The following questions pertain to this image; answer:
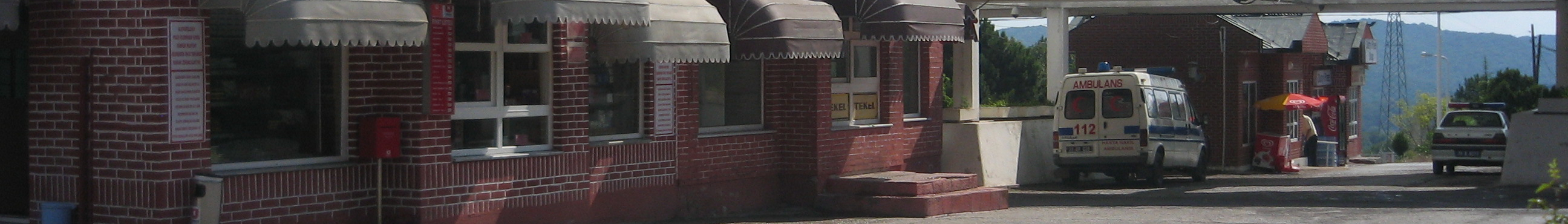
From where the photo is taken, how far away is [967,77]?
758 inches

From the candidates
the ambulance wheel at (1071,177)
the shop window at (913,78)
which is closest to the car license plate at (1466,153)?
the ambulance wheel at (1071,177)

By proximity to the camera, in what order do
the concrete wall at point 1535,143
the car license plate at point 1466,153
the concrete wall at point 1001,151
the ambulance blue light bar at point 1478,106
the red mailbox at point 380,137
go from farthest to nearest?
the ambulance blue light bar at point 1478,106
the car license plate at point 1466,153
the concrete wall at point 1535,143
the concrete wall at point 1001,151
the red mailbox at point 380,137

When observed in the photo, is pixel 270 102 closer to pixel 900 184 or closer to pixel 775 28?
pixel 775 28

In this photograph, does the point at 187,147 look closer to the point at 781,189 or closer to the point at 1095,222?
the point at 781,189

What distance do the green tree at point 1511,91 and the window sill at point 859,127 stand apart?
8.82 m

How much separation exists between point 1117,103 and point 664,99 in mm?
9377

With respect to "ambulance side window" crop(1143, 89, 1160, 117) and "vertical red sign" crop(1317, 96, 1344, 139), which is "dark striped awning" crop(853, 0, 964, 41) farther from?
"vertical red sign" crop(1317, 96, 1344, 139)

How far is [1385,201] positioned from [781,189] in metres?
6.71

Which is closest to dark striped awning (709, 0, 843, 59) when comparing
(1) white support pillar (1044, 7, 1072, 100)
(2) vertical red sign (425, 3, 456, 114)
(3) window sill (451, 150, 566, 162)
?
(3) window sill (451, 150, 566, 162)

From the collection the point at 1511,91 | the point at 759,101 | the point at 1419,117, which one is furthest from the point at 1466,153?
the point at 1419,117

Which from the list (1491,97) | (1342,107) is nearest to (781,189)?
(1342,107)

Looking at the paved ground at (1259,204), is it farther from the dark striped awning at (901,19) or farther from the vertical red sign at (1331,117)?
the vertical red sign at (1331,117)

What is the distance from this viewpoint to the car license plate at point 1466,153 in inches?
998

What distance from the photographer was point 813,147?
14.3m
